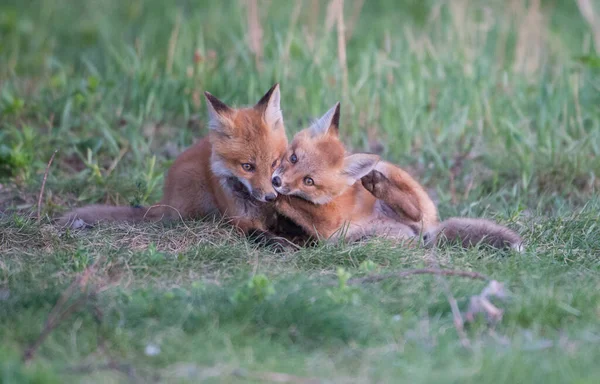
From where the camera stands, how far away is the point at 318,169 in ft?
18.0

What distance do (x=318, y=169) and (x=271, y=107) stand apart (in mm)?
589

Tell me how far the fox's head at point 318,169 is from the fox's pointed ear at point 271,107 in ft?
0.78

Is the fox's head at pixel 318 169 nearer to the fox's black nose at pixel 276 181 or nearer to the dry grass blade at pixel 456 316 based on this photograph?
the fox's black nose at pixel 276 181

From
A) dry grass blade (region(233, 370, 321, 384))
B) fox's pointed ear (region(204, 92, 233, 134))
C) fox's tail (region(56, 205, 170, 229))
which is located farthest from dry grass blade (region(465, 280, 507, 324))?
fox's tail (region(56, 205, 170, 229))

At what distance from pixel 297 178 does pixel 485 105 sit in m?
3.45

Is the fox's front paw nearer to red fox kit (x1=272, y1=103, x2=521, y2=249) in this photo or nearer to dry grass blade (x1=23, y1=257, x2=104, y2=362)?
red fox kit (x1=272, y1=103, x2=521, y2=249)

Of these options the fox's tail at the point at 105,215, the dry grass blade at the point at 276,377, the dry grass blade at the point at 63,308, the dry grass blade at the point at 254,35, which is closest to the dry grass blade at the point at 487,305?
the dry grass blade at the point at 276,377

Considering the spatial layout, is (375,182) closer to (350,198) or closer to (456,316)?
(350,198)

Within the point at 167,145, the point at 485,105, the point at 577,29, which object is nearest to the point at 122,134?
the point at 167,145

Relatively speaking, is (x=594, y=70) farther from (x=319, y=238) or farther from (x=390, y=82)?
(x=319, y=238)

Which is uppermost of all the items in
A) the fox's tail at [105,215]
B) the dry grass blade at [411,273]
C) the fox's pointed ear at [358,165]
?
the fox's pointed ear at [358,165]

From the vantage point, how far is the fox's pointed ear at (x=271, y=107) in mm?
5625

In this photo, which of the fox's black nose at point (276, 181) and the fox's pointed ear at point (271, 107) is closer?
the fox's black nose at point (276, 181)

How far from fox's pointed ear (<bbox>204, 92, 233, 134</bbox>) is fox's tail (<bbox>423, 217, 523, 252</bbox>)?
161 centimetres
